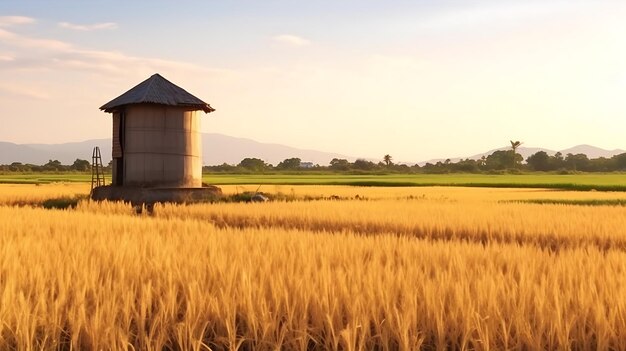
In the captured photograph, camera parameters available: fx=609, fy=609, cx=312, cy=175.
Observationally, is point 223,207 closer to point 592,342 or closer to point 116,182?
point 116,182

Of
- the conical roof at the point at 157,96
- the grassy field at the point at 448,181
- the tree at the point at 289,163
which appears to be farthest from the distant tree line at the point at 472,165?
the conical roof at the point at 157,96

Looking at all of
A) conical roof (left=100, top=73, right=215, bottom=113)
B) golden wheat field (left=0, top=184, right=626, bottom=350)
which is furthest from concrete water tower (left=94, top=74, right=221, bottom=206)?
golden wheat field (left=0, top=184, right=626, bottom=350)

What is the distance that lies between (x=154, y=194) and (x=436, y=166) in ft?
273

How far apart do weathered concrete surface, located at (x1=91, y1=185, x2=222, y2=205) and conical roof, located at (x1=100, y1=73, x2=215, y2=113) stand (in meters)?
3.70

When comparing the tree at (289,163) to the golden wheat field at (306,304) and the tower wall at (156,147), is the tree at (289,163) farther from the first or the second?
the golden wheat field at (306,304)

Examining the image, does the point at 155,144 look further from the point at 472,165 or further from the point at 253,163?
the point at 253,163

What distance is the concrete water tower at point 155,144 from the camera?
2575 cm

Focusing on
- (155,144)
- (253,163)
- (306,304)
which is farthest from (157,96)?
(253,163)

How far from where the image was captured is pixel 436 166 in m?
104

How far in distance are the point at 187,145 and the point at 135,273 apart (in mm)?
21797

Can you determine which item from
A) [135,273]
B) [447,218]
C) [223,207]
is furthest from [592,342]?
[223,207]

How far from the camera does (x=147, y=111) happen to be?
2609 centimetres

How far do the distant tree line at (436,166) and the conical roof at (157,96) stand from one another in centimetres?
6596

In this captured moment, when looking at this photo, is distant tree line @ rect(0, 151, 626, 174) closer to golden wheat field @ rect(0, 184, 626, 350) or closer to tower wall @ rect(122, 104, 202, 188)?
tower wall @ rect(122, 104, 202, 188)
